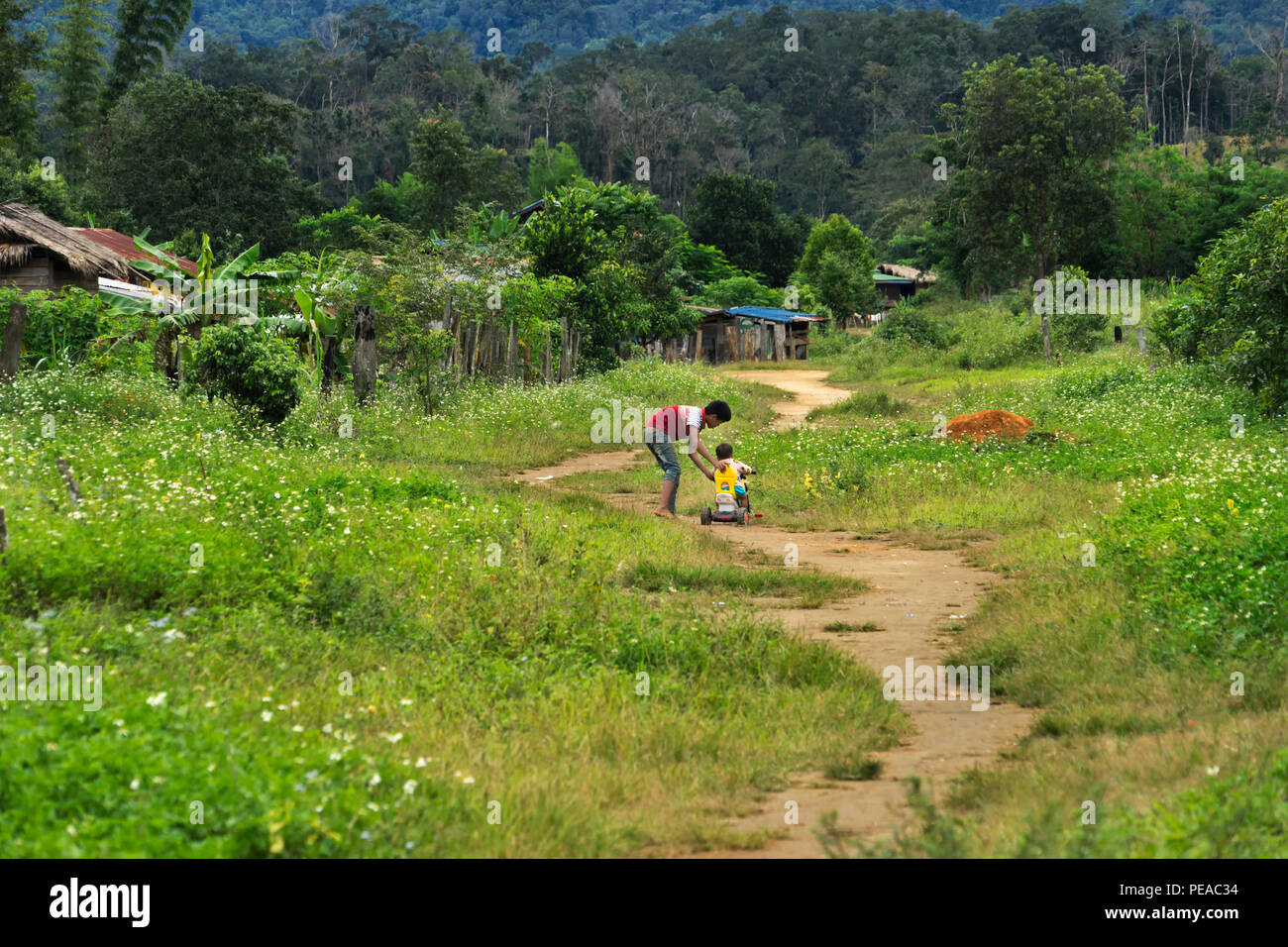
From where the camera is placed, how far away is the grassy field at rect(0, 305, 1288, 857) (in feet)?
14.1

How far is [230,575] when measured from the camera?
7.32m

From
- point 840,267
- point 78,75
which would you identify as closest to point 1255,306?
point 840,267

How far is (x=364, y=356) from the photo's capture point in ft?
59.6

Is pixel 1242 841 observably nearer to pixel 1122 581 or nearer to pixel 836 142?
pixel 1122 581

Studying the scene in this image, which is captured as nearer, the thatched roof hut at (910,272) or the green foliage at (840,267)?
the green foliage at (840,267)

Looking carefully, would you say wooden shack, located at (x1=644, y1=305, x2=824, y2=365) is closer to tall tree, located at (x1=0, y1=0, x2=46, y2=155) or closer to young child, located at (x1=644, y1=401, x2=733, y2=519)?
tall tree, located at (x1=0, y1=0, x2=46, y2=155)

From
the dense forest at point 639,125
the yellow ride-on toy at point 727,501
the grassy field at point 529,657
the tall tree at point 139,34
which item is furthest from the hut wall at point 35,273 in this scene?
the tall tree at point 139,34

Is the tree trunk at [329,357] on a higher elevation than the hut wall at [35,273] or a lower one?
lower

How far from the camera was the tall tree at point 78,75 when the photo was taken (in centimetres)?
5125

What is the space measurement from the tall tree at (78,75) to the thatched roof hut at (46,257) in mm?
32955

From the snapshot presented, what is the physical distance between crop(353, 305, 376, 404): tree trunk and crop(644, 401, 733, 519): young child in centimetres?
673

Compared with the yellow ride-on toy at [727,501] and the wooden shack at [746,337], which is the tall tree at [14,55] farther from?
the yellow ride-on toy at [727,501]

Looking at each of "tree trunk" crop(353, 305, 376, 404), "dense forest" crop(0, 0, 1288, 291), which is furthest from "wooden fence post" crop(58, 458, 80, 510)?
"dense forest" crop(0, 0, 1288, 291)

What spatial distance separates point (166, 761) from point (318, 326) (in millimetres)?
19505
